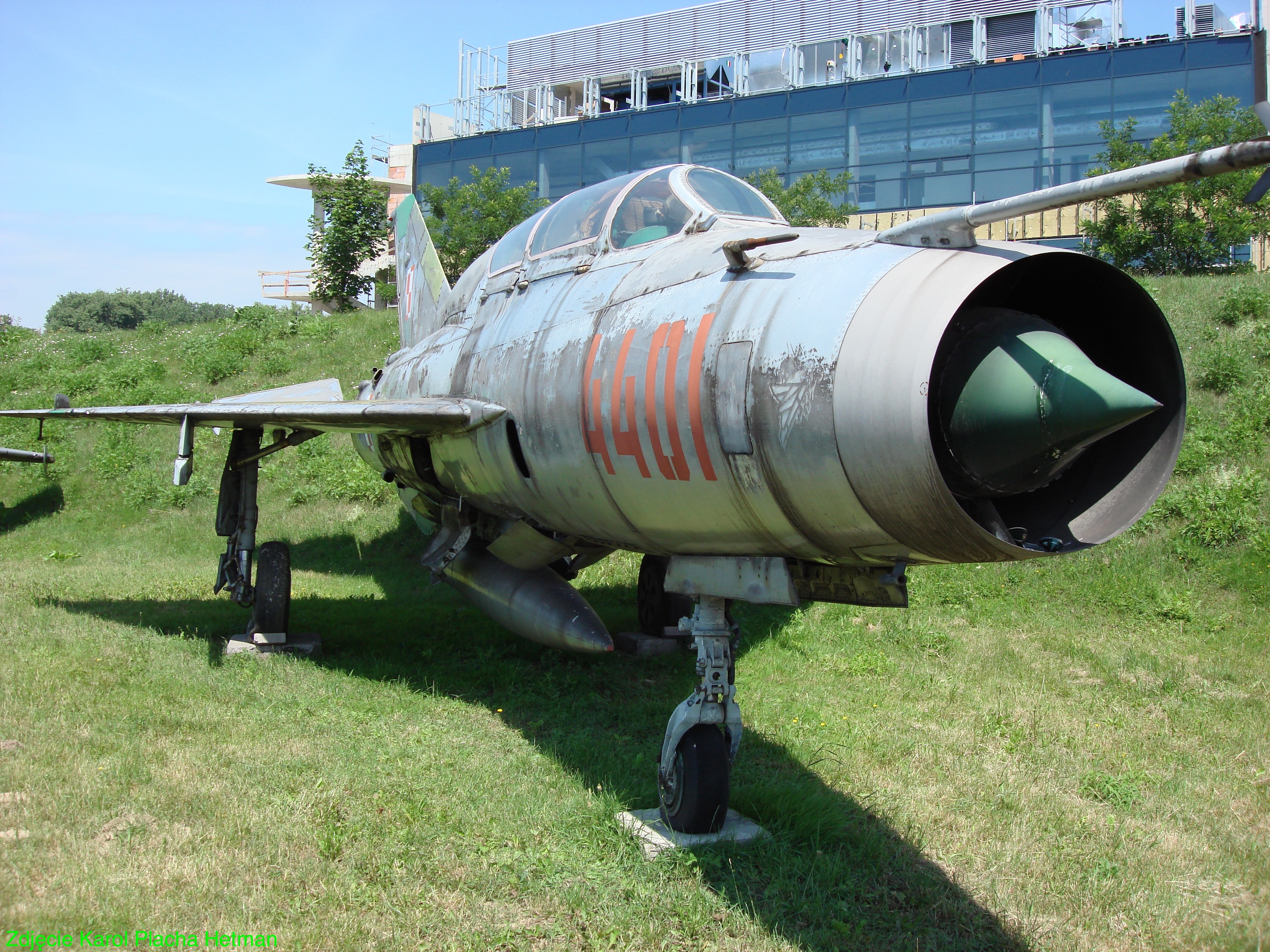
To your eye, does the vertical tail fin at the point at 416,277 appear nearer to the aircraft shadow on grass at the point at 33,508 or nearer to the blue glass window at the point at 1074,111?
the aircraft shadow on grass at the point at 33,508

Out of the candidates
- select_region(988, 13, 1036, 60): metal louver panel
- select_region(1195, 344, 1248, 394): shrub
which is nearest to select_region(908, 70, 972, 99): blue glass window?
select_region(988, 13, 1036, 60): metal louver panel

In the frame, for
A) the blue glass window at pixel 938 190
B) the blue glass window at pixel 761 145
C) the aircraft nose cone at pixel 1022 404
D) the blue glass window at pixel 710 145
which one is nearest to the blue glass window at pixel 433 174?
the blue glass window at pixel 710 145

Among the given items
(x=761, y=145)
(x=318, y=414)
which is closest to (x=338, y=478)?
(x=318, y=414)

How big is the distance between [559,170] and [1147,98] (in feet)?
51.1

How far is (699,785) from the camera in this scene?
4.75 meters

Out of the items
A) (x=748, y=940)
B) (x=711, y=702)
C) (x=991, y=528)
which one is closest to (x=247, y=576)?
(x=711, y=702)

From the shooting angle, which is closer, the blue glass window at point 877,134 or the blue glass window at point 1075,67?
the blue glass window at point 1075,67

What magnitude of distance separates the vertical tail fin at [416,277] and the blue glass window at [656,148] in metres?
14.5

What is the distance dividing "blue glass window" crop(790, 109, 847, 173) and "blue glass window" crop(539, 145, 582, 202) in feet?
20.9

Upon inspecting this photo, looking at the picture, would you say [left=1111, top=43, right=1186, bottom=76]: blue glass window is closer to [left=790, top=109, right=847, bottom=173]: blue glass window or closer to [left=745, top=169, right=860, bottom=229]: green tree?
[left=790, top=109, right=847, bottom=173]: blue glass window

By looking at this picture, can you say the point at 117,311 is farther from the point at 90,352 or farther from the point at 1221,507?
the point at 1221,507

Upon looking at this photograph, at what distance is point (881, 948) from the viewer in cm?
388

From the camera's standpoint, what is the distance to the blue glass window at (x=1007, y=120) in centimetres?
2312

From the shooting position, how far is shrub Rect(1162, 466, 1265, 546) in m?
10.4
